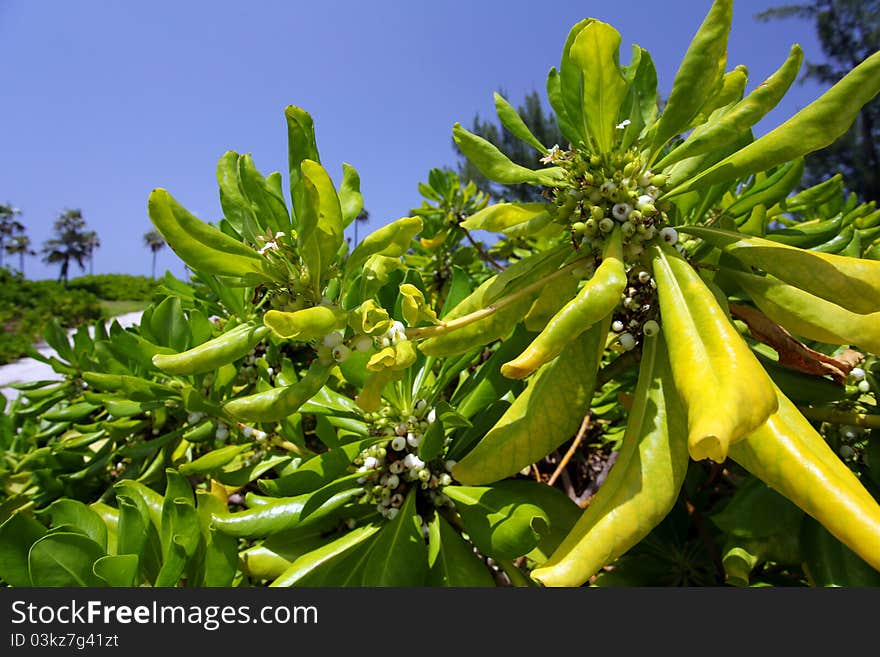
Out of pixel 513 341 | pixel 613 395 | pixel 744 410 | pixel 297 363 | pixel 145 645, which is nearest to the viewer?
pixel 744 410

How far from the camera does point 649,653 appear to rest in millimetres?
912

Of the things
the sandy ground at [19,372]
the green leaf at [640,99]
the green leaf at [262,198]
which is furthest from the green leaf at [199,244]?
the sandy ground at [19,372]

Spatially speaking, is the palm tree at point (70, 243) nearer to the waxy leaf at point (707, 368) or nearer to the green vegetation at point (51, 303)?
the green vegetation at point (51, 303)

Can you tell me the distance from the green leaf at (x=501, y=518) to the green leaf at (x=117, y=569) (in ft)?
2.23

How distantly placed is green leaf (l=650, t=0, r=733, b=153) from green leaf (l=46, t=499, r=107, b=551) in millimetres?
1531

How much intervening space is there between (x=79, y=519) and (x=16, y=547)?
0.42ft

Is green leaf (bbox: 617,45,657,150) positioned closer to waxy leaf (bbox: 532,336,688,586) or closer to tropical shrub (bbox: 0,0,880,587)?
tropical shrub (bbox: 0,0,880,587)

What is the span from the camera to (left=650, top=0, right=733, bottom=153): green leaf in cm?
89

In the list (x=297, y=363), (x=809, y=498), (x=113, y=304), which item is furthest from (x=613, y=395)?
(x=113, y=304)

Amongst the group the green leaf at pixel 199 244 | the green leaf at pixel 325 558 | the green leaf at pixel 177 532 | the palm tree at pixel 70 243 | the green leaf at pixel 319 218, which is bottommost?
the green leaf at pixel 325 558

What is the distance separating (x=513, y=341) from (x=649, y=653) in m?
0.68

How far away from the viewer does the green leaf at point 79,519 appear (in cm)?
116

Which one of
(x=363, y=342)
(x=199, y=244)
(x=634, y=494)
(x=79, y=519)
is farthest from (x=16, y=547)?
(x=634, y=494)

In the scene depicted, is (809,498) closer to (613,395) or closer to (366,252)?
(366,252)
